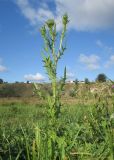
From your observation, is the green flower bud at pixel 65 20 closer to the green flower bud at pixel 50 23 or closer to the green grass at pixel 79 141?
the green flower bud at pixel 50 23

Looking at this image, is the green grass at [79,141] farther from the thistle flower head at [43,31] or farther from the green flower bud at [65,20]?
the green flower bud at [65,20]

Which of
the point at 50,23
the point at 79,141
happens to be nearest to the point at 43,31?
the point at 50,23

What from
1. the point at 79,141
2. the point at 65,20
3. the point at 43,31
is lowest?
the point at 79,141

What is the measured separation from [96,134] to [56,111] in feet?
1.98

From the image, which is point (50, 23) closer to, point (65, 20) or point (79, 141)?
point (65, 20)

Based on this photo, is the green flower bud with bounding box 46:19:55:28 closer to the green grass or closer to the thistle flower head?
the thistle flower head

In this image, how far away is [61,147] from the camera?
8.43 feet

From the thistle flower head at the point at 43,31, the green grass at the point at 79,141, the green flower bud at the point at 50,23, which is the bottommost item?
the green grass at the point at 79,141

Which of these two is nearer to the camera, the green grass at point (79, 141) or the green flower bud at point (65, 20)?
the green grass at point (79, 141)

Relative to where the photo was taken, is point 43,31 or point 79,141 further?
point 43,31

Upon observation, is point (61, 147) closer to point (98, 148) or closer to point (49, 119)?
point (98, 148)

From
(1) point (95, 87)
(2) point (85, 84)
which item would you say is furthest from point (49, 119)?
(2) point (85, 84)

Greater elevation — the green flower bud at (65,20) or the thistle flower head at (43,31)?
the green flower bud at (65,20)

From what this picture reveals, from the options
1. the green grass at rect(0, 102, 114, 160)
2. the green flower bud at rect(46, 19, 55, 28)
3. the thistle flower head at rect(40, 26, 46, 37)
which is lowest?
the green grass at rect(0, 102, 114, 160)
